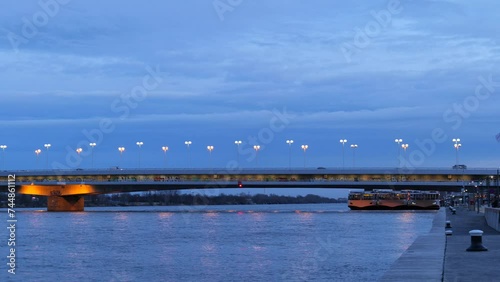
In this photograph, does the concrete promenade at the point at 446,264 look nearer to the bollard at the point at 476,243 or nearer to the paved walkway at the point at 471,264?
the paved walkway at the point at 471,264

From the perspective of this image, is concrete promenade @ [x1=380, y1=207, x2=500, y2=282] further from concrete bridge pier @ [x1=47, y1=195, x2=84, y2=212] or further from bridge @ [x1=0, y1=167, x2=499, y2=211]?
concrete bridge pier @ [x1=47, y1=195, x2=84, y2=212]

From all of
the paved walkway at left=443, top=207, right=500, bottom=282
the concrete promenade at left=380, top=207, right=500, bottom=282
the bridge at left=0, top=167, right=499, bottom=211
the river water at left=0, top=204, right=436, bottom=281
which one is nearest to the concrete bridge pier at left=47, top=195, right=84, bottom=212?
the bridge at left=0, top=167, right=499, bottom=211

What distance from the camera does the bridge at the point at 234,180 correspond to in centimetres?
14062

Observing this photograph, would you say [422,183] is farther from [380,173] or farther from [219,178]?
[219,178]

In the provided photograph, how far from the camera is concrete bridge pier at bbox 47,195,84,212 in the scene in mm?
157375

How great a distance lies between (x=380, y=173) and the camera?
141750 mm

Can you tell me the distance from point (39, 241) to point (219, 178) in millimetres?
82281

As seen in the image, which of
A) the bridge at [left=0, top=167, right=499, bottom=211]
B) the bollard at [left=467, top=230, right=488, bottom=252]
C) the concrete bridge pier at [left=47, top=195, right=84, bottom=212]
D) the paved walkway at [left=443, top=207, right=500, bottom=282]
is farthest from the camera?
the concrete bridge pier at [left=47, top=195, right=84, bottom=212]

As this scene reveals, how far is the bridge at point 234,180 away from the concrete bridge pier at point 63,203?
0.87 metres

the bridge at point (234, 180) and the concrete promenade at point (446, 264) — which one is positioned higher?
the bridge at point (234, 180)

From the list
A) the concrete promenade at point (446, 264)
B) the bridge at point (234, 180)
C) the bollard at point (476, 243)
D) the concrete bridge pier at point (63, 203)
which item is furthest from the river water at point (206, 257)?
the concrete bridge pier at point (63, 203)

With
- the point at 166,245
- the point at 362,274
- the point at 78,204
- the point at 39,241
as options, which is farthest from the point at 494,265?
the point at 78,204

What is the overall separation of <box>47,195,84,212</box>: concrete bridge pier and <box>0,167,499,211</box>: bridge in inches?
34.1

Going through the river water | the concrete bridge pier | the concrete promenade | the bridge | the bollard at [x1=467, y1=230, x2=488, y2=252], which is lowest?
the river water
